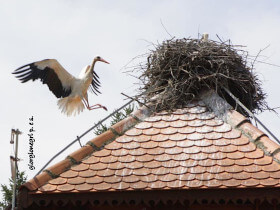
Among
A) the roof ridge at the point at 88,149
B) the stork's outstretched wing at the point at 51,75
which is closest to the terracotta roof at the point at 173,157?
the roof ridge at the point at 88,149

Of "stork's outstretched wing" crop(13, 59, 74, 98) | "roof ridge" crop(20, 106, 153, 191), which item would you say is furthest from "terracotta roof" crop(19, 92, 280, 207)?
"stork's outstretched wing" crop(13, 59, 74, 98)

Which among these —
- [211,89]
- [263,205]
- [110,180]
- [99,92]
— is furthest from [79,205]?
[99,92]

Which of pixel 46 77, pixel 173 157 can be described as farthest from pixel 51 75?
pixel 173 157

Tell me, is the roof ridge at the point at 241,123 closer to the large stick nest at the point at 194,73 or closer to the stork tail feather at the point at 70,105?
the large stick nest at the point at 194,73

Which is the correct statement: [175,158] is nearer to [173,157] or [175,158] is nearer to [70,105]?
[173,157]

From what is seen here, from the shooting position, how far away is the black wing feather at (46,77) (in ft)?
32.3

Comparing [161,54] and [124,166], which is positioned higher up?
[161,54]

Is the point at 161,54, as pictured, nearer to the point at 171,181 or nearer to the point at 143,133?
the point at 143,133

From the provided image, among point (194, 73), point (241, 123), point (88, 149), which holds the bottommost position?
point (88, 149)

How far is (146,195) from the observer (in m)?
7.55

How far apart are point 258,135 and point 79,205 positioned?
7.46ft

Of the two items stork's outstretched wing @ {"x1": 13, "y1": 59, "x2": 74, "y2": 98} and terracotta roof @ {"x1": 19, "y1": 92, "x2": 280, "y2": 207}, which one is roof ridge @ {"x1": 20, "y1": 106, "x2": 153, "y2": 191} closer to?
terracotta roof @ {"x1": 19, "y1": 92, "x2": 280, "y2": 207}

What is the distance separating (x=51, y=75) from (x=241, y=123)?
10.00 ft

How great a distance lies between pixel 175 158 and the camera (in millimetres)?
8117
